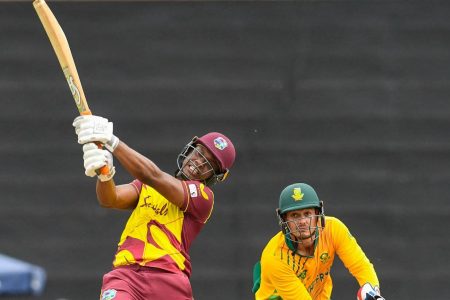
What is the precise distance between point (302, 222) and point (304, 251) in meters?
0.22

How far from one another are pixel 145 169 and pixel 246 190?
6.52ft

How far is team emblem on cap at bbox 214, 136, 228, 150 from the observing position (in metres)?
6.01

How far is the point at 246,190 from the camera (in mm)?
7434

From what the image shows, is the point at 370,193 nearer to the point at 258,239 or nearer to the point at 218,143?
the point at 258,239

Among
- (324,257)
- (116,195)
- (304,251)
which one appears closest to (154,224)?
(116,195)

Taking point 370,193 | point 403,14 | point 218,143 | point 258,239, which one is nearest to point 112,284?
point 218,143

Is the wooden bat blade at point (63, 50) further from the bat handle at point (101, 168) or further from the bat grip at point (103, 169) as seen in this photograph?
the bat grip at point (103, 169)

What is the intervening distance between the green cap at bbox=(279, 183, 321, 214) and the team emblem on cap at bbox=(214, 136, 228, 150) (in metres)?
0.42

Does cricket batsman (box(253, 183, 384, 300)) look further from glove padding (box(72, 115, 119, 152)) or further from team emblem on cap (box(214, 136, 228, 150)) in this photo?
glove padding (box(72, 115, 119, 152))

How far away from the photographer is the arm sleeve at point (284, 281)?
597cm

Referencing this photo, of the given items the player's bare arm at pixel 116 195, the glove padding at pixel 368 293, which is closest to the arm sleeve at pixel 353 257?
the glove padding at pixel 368 293

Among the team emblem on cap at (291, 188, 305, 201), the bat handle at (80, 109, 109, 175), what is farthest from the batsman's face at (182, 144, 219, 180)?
the bat handle at (80, 109, 109, 175)

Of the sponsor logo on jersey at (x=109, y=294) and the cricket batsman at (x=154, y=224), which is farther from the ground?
the cricket batsman at (x=154, y=224)

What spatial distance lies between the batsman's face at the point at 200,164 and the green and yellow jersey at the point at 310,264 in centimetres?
56
